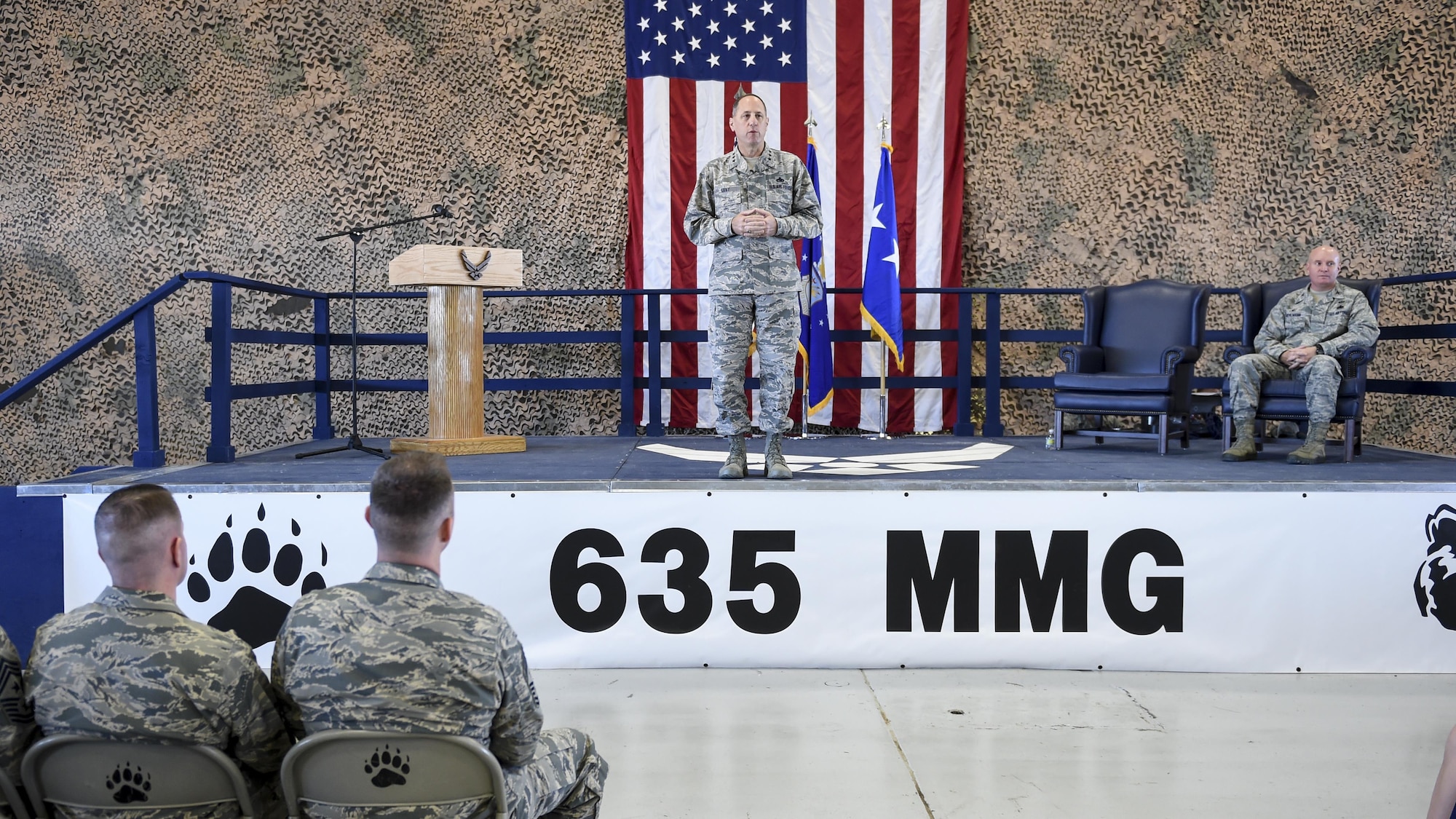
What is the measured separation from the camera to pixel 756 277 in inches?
160

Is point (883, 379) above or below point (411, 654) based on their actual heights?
above

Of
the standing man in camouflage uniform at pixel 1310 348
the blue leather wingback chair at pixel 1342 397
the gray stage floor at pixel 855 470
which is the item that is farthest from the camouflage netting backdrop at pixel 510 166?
the standing man in camouflage uniform at pixel 1310 348

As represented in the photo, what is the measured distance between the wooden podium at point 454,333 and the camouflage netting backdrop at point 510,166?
1.99 m

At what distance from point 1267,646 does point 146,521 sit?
11.8 feet

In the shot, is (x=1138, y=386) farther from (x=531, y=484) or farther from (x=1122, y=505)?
(x=531, y=484)

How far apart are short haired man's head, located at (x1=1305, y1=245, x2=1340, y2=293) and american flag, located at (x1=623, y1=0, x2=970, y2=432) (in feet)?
7.94

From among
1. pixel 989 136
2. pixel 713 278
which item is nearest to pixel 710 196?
pixel 713 278

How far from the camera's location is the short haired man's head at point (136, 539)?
1642 millimetres

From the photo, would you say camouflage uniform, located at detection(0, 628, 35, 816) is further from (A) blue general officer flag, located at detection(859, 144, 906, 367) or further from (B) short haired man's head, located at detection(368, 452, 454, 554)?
(A) blue general officer flag, located at detection(859, 144, 906, 367)

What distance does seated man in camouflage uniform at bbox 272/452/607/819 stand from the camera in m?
1.55

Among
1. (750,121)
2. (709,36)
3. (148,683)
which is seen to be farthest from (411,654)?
(709,36)

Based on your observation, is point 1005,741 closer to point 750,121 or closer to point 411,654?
point 411,654

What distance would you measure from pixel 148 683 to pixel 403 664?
0.40 meters

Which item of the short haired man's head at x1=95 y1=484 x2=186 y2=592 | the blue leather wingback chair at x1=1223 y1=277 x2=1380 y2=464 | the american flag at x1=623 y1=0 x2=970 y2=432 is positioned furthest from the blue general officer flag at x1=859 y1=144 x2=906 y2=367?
the short haired man's head at x1=95 y1=484 x2=186 y2=592
